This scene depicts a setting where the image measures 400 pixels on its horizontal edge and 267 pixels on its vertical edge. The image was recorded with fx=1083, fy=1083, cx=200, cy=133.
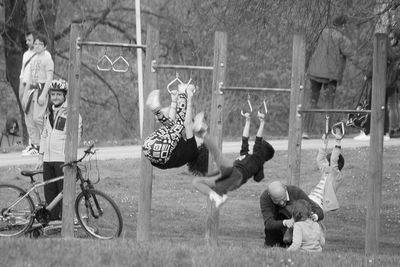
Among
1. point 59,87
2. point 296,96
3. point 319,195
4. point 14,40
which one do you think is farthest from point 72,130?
point 14,40

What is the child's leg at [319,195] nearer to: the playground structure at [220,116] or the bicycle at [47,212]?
the playground structure at [220,116]

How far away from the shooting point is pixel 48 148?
13039 millimetres

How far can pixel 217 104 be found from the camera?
1212 centimetres

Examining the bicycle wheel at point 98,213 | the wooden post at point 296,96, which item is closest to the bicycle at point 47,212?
the bicycle wheel at point 98,213

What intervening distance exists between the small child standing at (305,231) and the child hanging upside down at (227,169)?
2.47 ft

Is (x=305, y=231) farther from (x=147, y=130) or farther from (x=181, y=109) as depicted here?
(x=147, y=130)

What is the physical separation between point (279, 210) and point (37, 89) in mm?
6288

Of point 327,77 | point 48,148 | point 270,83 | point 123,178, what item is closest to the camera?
point 48,148

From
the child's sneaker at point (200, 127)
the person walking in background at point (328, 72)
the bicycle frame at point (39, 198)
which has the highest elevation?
the person walking in background at point (328, 72)

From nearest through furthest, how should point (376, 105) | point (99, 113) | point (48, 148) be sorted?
point (376, 105), point (48, 148), point (99, 113)

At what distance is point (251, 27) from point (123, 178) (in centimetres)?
454

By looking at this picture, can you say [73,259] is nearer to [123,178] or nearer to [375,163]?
[375,163]

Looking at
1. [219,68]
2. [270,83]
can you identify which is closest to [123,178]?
[219,68]

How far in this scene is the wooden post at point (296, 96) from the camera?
463 inches
